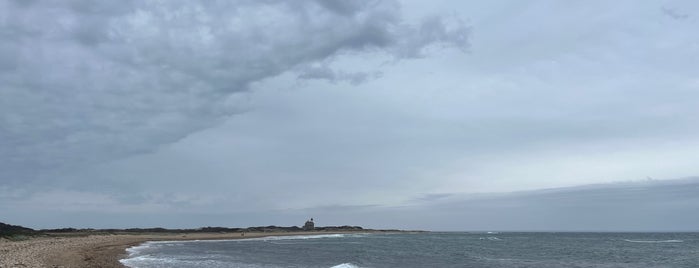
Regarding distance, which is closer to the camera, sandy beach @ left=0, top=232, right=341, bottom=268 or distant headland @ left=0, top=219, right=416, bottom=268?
sandy beach @ left=0, top=232, right=341, bottom=268

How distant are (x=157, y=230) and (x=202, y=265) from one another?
120480 millimetres

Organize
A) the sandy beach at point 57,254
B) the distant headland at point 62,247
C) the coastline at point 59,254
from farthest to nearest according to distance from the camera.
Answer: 1. the distant headland at point 62,247
2. the coastline at point 59,254
3. the sandy beach at point 57,254

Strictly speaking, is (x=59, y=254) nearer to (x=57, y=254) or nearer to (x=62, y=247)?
(x=57, y=254)

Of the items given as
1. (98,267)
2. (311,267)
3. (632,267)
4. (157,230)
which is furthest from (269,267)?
(157,230)

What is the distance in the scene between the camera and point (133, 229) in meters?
149

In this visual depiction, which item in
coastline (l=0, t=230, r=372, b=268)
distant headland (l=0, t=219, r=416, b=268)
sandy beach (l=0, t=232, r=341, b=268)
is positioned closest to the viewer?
sandy beach (l=0, t=232, r=341, b=268)

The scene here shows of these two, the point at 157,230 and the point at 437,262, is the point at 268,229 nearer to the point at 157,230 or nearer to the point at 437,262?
the point at 157,230

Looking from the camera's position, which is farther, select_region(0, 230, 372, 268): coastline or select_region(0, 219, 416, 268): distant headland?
select_region(0, 219, 416, 268): distant headland

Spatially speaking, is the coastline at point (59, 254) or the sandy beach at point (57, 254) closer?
the sandy beach at point (57, 254)

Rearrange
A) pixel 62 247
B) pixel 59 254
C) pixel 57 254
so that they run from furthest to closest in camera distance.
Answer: pixel 62 247
pixel 59 254
pixel 57 254

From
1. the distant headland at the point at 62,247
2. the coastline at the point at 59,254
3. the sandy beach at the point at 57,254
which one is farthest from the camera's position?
the distant headland at the point at 62,247

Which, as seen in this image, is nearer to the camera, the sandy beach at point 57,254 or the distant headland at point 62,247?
the sandy beach at point 57,254

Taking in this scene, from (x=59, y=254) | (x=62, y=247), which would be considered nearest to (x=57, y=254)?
(x=59, y=254)

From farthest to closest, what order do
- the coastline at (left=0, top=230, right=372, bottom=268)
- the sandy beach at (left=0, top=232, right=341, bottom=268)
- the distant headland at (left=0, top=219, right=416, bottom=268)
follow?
the distant headland at (left=0, top=219, right=416, bottom=268), the coastline at (left=0, top=230, right=372, bottom=268), the sandy beach at (left=0, top=232, right=341, bottom=268)
